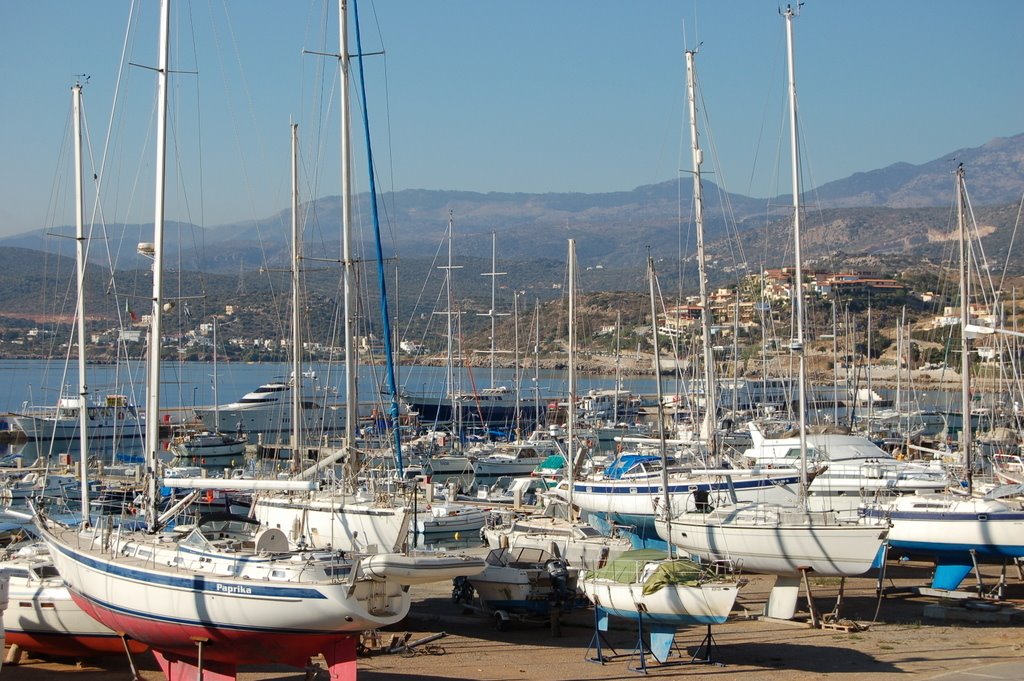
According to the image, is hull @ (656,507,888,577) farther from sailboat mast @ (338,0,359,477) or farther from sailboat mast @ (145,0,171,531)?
sailboat mast @ (145,0,171,531)

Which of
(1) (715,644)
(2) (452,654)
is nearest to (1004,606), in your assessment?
(1) (715,644)

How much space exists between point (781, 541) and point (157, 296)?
12.5 metres

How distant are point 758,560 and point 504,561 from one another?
16.5 feet

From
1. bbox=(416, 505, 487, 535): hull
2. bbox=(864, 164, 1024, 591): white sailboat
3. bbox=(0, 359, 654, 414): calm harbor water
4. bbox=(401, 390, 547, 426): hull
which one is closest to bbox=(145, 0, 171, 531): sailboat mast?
bbox=(416, 505, 487, 535): hull

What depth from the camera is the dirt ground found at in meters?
19.3

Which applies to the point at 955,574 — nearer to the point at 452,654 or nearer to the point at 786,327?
the point at 452,654

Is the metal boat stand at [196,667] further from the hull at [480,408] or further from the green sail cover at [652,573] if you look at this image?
the hull at [480,408]

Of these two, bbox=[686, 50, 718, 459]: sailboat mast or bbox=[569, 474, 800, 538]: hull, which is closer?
bbox=[569, 474, 800, 538]: hull

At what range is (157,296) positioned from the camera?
2061 centimetres

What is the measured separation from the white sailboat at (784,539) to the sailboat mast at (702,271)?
298 inches

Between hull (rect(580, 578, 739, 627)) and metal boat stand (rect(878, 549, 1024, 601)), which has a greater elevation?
hull (rect(580, 578, 739, 627))

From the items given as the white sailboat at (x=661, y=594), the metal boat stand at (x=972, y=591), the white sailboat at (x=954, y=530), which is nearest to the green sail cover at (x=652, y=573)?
the white sailboat at (x=661, y=594)

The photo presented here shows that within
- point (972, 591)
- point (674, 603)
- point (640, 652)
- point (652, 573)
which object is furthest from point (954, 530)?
point (640, 652)

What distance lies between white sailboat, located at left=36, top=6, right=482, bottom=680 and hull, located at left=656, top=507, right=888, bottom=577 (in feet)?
25.6
